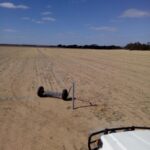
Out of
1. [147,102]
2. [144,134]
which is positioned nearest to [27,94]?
[147,102]

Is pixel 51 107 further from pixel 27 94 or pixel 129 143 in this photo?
pixel 129 143

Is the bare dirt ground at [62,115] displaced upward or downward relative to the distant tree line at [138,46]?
upward

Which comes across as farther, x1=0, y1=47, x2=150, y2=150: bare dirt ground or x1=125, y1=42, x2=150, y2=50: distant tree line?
x1=125, y1=42, x2=150, y2=50: distant tree line

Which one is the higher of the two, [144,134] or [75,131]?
[144,134]

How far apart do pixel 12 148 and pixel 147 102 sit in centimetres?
613

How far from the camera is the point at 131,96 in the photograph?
12062 mm

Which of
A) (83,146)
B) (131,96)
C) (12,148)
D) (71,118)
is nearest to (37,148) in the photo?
(12,148)

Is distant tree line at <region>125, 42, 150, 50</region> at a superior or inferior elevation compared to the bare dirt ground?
inferior

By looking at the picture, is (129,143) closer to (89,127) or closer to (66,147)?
(66,147)

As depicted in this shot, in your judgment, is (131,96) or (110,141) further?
(131,96)

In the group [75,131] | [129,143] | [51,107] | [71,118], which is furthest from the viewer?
[51,107]

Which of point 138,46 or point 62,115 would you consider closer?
point 62,115

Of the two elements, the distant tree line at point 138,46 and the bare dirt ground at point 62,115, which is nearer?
the bare dirt ground at point 62,115

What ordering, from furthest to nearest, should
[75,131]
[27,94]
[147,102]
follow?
[27,94] → [147,102] → [75,131]
